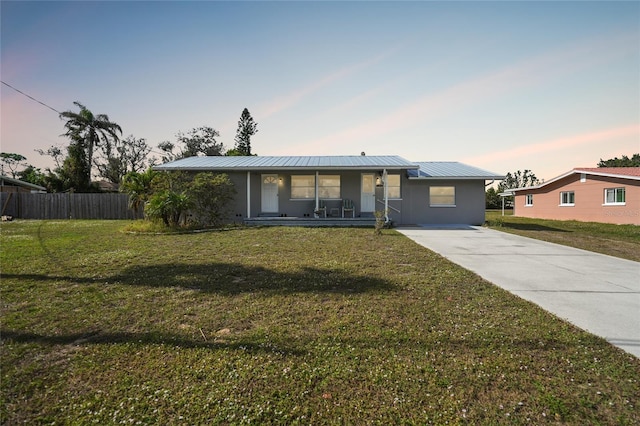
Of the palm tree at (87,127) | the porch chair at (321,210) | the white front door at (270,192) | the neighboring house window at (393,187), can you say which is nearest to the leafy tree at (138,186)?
the white front door at (270,192)

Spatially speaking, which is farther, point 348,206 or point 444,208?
point 444,208

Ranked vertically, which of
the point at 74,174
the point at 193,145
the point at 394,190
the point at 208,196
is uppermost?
the point at 193,145

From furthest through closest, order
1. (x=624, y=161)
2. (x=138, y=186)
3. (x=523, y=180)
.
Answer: (x=523, y=180)
(x=624, y=161)
(x=138, y=186)

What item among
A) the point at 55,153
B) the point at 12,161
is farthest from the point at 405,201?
the point at 12,161

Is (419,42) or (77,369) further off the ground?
(419,42)

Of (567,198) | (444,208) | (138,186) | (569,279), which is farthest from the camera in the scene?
(567,198)

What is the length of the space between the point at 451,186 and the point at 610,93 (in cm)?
657

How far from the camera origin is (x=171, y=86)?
13500mm

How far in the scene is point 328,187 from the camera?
1525 centimetres

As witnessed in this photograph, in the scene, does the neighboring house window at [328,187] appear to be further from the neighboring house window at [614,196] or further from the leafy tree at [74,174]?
the leafy tree at [74,174]

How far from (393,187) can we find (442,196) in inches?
101

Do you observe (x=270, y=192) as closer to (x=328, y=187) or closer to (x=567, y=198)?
(x=328, y=187)

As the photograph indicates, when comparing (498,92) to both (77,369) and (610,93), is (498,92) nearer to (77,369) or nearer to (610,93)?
(610,93)

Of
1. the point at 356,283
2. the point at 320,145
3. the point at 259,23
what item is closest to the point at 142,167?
the point at 320,145
